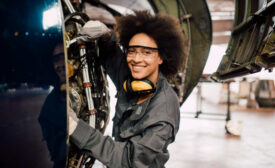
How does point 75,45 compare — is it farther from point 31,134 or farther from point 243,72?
point 243,72

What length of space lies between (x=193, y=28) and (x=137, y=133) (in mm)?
1851

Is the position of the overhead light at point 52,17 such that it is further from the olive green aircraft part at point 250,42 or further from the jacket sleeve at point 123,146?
the olive green aircraft part at point 250,42

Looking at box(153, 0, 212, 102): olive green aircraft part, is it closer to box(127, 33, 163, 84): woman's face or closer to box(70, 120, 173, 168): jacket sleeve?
box(127, 33, 163, 84): woman's face

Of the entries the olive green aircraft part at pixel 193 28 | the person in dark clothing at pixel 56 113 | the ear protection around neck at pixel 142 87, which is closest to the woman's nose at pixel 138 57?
the ear protection around neck at pixel 142 87

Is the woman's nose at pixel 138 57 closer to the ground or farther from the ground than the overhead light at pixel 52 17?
closer to the ground

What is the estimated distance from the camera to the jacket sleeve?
42.9 inches

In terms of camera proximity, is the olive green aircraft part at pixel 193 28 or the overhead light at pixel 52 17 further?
the olive green aircraft part at pixel 193 28

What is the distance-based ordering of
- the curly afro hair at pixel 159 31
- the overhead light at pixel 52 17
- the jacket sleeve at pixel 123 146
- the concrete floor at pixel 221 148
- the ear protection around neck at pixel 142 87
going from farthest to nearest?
the concrete floor at pixel 221 148
the curly afro hair at pixel 159 31
the ear protection around neck at pixel 142 87
the jacket sleeve at pixel 123 146
the overhead light at pixel 52 17

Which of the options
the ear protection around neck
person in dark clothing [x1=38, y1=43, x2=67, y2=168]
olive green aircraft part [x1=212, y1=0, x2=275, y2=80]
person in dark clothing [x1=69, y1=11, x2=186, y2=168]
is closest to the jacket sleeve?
person in dark clothing [x1=69, y1=11, x2=186, y2=168]

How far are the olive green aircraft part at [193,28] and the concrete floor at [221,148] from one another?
1091 millimetres

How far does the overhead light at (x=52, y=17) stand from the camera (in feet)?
2.99

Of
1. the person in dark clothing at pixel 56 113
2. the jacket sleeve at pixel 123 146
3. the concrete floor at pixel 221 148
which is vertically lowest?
the concrete floor at pixel 221 148

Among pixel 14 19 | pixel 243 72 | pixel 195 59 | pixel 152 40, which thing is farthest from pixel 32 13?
pixel 195 59

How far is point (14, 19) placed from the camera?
83 cm
